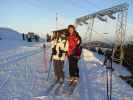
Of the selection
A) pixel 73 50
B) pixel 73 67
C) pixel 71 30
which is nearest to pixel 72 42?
pixel 73 50

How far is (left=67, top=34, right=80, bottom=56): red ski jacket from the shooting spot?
1041 cm

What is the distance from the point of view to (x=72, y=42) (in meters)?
Answer: 10.5

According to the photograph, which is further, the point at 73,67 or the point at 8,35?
the point at 8,35

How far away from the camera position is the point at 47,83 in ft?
36.7

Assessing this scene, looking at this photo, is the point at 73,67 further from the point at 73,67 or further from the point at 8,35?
the point at 8,35

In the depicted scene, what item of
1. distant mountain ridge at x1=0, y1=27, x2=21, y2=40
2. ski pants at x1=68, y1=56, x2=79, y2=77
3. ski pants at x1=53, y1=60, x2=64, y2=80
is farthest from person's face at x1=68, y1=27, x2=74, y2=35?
distant mountain ridge at x1=0, y1=27, x2=21, y2=40

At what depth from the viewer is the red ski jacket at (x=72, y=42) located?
10.4 metres

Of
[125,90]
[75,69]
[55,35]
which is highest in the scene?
[55,35]

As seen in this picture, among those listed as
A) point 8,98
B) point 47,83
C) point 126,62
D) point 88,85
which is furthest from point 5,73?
point 126,62

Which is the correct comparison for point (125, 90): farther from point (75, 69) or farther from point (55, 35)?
point (55, 35)

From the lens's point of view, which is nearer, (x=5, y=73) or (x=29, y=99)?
(x=29, y=99)

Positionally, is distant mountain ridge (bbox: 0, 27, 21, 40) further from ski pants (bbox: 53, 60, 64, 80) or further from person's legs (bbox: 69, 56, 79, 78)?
person's legs (bbox: 69, 56, 79, 78)

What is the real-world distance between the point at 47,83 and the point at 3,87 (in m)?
1.69

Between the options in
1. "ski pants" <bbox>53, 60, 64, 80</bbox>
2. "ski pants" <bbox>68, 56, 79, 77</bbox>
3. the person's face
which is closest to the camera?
the person's face
